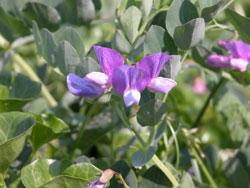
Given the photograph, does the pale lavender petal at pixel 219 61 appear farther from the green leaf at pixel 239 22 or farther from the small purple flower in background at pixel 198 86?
the small purple flower in background at pixel 198 86

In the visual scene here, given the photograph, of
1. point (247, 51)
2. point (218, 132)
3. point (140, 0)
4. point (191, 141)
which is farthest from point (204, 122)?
point (140, 0)

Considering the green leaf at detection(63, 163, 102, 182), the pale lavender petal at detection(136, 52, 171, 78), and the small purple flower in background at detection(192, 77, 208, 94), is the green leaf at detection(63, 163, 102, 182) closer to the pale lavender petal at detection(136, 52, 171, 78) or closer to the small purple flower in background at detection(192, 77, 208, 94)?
the pale lavender petal at detection(136, 52, 171, 78)

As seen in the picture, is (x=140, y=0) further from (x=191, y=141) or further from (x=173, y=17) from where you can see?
(x=191, y=141)

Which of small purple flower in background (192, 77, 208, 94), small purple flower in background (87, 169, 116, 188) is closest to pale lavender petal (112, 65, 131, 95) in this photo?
small purple flower in background (87, 169, 116, 188)

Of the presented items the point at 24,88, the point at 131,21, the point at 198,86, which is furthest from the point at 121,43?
the point at 198,86

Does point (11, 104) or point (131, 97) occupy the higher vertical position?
point (131, 97)

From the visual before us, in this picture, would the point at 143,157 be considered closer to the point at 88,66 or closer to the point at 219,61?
the point at 88,66
